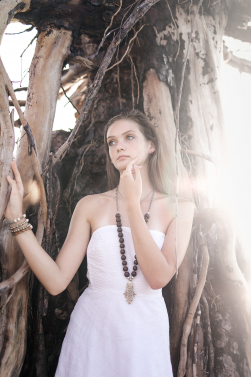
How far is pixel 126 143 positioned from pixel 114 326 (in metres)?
1.00

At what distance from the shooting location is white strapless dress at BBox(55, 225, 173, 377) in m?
1.29

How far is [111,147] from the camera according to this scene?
5.71 ft

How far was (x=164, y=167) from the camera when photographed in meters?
1.83

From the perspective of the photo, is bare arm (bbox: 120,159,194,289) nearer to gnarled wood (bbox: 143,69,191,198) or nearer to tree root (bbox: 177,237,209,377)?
tree root (bbox: 177,237,209,377)

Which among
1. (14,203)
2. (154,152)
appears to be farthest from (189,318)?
(14,203)

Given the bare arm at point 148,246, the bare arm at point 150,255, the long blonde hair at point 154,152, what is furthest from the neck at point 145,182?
the bare arm at point 150,255

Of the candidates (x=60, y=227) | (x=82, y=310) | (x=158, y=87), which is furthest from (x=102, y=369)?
(x=158, y=87)

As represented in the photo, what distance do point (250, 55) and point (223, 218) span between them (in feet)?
6.91

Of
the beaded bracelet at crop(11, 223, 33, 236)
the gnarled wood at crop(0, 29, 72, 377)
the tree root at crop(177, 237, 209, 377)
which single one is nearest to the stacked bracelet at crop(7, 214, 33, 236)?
the beaded bracelet at crop(11, 223, 33, 236)

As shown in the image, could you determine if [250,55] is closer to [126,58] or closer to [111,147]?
[126,58]

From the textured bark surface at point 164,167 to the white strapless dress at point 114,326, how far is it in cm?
26

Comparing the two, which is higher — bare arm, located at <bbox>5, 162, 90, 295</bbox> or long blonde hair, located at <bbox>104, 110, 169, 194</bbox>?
long blonde hair, located at <bbox>104, 110, 169, 194</bbox>

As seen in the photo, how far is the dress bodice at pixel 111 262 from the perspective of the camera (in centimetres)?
141

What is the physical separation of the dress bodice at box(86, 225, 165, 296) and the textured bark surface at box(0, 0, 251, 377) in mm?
273
